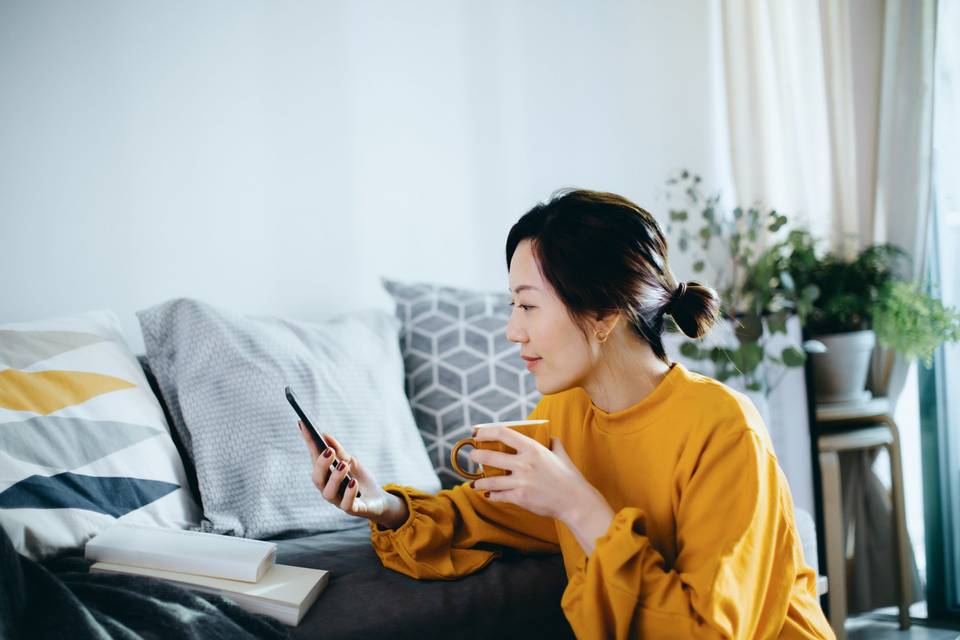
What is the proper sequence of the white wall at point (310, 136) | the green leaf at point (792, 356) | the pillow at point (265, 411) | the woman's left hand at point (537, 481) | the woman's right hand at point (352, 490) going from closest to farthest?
the woman's left hand at point (537, 481), the woman's right hand at point (352, 490), the pillow at point (265, 411), the white wall at point (310, 136), the green leaf at point (792, 356)

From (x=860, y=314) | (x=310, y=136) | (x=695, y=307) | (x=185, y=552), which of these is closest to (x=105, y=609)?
(x=185, y=552)

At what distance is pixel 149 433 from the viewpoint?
1357 mm

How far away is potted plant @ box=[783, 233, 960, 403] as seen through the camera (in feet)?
6.97

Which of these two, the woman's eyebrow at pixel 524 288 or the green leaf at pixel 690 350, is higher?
the woman's eyebrow at pixel 524 288

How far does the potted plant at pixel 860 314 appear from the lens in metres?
2.12

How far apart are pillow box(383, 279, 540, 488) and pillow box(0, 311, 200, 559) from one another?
1.81 feet

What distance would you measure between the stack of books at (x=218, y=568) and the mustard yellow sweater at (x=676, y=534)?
189 millimetres

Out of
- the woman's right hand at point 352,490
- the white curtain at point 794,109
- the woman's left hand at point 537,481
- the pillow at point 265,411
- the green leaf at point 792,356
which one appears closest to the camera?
the woman's left hand at point 537,481

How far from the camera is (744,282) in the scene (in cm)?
237

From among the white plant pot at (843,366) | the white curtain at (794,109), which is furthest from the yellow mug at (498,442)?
the white curtain at (794,109)

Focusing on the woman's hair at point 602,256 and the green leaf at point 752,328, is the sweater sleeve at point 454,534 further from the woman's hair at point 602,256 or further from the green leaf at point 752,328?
the green leaf at point 752,328

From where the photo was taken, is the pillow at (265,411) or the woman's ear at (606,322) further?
the pillow at (265,411)

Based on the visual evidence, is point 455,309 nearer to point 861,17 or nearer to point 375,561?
point 375,561

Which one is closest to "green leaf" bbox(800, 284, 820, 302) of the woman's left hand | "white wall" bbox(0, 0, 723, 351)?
"white wall" bbox(0, 0, 723, 351)
